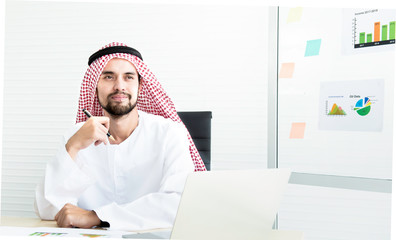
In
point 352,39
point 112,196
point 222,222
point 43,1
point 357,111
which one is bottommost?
point 112,196

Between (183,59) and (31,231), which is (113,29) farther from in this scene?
(31,231)

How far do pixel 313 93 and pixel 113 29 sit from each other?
1.91 m

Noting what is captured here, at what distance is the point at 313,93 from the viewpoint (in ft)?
7.41

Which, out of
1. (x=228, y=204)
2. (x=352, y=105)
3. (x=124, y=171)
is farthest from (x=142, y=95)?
(x=228, y=204)

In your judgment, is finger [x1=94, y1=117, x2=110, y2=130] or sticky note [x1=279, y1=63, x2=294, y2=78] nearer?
→ finger [x1=94, y1=117, x2=110, y2=130]

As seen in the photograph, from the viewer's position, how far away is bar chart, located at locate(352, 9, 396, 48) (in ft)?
6.12

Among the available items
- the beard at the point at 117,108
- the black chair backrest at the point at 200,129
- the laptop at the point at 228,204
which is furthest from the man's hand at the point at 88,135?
the laptop at the point at 228,204

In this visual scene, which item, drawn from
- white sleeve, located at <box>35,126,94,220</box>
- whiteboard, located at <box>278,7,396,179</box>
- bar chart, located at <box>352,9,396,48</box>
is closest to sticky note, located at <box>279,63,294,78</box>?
whiteboard, located at <box>278,7,396,179</box>

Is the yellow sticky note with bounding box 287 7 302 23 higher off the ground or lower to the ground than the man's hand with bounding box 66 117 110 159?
higher

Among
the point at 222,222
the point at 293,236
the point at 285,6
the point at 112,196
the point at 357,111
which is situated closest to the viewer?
the point at 222,222

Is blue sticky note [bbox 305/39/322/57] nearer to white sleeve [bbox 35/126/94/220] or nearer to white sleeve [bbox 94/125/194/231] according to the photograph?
white sleeve [bbox 94/125/194/231]

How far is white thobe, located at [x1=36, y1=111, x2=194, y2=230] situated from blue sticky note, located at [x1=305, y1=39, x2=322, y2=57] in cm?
90

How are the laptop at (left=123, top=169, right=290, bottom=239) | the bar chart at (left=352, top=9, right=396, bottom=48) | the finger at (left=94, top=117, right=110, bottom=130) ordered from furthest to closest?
the bar chart at (left=352, top=9, right=396, bottom=48) → the finger at (left=94, top=117, right=110, bottom=130) → the laptop at (left=123, top=169, right=290, bottom=239)

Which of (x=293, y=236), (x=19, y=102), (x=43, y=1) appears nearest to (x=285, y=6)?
(x=293, y=236)
